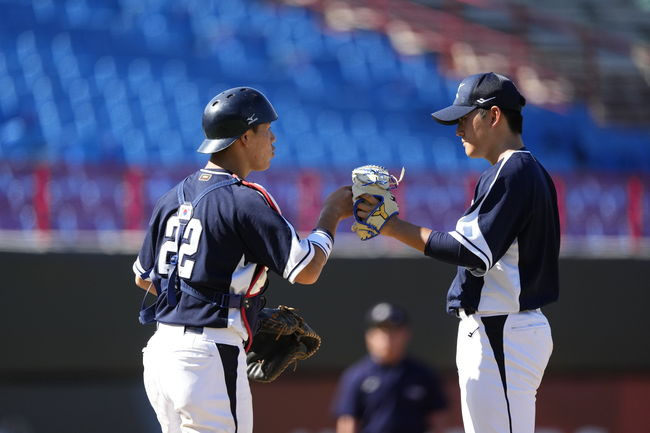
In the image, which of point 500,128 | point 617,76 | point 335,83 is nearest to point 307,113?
point 335,83

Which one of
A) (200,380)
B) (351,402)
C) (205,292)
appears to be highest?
(205,292)

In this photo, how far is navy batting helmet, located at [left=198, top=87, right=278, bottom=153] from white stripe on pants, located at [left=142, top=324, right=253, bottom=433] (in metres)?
0.74

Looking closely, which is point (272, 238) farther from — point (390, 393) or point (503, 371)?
point (390, 393)

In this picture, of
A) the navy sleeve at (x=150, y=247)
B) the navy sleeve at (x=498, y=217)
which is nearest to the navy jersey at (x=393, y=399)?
the navy sleeve at (x=498, y=217)

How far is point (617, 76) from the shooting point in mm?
13531

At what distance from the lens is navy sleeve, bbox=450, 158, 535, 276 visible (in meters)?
3.65

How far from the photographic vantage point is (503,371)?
3697 mm

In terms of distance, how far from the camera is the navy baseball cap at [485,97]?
12.7 ft

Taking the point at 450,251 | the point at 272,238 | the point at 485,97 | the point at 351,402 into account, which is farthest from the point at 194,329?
the point at 351,402

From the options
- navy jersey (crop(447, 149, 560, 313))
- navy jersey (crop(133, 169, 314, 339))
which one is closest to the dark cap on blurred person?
navy jersey (crop(447, 149, 560, 313))

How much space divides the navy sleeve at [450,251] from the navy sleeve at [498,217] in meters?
0.02

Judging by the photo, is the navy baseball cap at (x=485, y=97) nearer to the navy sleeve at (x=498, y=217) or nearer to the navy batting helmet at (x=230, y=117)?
the navy sleeve at (x=498, y=217)

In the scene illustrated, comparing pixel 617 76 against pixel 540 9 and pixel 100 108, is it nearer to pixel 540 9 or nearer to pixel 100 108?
pixel 540 9

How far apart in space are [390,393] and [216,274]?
8.00 ft
